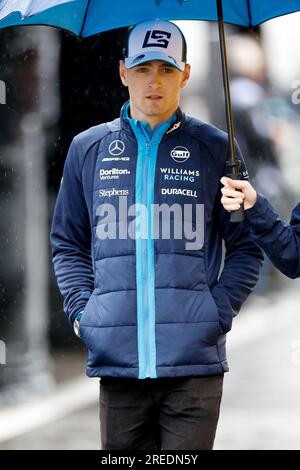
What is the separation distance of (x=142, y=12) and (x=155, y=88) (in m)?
0.56

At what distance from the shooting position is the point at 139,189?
4637 millimetres

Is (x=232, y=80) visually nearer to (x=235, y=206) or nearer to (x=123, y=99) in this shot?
(x=123, y=99)

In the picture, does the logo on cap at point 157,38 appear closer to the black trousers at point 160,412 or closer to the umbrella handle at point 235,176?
the umbrella handle at point 235,176

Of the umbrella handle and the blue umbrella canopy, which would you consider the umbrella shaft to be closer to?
the umbrella handle

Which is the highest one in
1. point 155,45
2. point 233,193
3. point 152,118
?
point 155,45

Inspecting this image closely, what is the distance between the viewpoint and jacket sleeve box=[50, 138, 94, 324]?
4.82 metres

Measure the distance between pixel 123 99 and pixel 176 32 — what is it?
6.41 m

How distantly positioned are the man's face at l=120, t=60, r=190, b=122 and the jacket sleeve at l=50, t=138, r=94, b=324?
319 mm

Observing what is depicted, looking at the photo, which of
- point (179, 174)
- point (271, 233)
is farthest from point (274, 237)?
point (179, 174)

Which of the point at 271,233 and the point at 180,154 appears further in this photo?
the point at 180,154

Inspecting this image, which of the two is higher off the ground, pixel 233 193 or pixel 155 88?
pixel 155 88

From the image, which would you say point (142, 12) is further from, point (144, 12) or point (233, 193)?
point (233, 193)

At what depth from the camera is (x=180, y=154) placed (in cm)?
470

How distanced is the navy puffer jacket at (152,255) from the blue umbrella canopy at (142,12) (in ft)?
1.69
